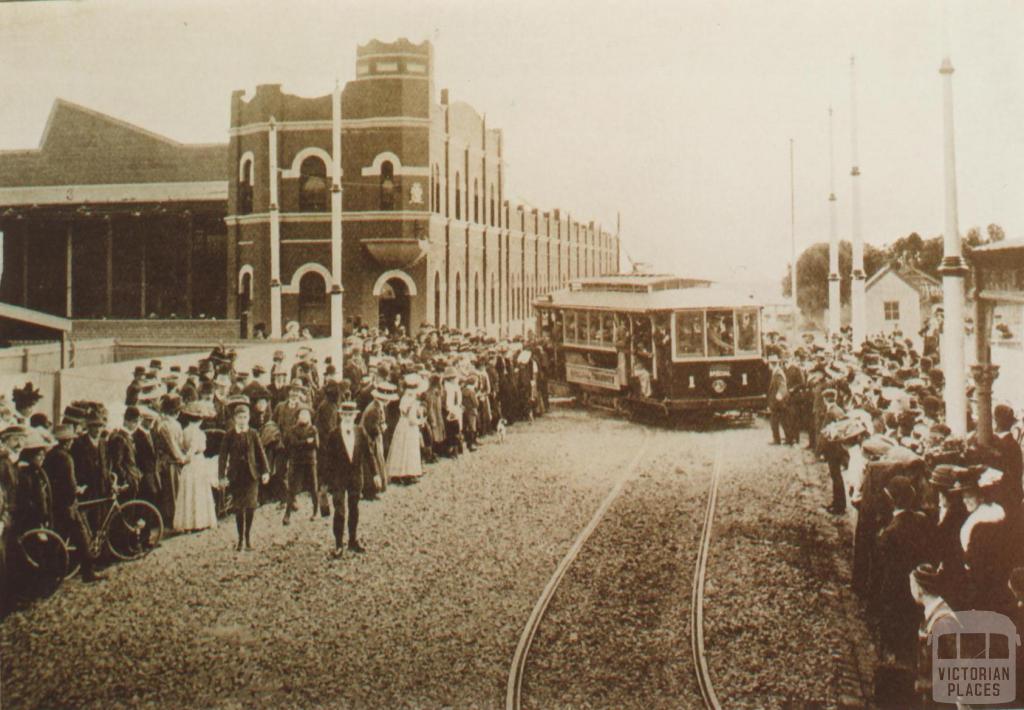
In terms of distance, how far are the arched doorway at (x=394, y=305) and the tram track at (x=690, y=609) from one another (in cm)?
217

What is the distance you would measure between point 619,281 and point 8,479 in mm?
5590

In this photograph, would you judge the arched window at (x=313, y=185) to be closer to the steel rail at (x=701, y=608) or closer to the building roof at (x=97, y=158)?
the building roof at (x=97, y=158)

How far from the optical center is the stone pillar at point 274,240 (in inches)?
191

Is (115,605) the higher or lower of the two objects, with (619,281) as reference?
lower

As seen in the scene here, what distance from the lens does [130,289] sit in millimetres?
4914

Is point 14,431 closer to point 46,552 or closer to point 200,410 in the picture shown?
point 46,552

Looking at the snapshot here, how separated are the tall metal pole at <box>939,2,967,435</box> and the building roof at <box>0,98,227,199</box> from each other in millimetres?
4040

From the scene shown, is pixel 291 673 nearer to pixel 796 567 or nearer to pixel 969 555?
pixel 796 567

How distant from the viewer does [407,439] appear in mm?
6016

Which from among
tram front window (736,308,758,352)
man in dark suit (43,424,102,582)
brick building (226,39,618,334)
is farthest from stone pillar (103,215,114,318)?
tram front window (736,308,758,352)

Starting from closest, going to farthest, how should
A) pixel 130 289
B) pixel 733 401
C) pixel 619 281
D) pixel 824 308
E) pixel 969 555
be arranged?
pixel 969 555
pixel 824 308
pixel 130 289
pixel 733 401
pixel 619 281

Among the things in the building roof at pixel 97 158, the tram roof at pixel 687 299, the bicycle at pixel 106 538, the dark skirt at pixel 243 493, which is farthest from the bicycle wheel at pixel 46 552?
the tram roof at pixel 687 299

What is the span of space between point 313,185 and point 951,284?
4017 millimetres

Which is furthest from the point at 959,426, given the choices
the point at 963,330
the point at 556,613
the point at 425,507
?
the point at 425,507
